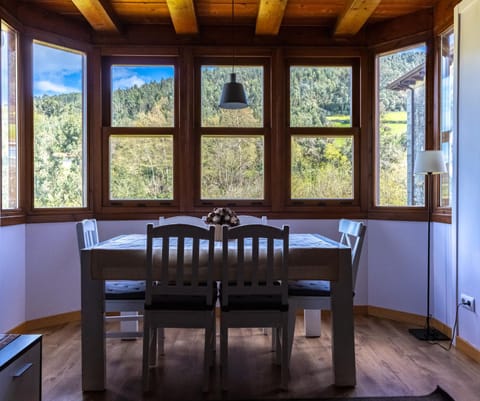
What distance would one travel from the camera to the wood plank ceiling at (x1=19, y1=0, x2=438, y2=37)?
3.56m

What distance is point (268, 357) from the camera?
304cm

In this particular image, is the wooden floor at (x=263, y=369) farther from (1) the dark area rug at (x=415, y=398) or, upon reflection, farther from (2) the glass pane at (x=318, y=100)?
(2) the glass pane at (x=318, y=100)

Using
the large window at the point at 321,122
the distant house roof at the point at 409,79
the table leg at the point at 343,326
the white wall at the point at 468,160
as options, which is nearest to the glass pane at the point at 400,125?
the distant house roof at the point at 409,79

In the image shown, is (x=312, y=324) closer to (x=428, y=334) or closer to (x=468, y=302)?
(x=428, y=334)

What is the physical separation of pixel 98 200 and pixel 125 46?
150cm

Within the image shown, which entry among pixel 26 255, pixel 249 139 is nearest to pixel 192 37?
pixel 249 139

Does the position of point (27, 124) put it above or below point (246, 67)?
below

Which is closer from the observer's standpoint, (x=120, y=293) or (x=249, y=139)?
(x=120, y=293)

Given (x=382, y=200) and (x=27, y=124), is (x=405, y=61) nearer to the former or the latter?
(x=382, y=200)

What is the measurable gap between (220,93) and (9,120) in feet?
6.15

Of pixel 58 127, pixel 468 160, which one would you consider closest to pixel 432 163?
pixel 468 160

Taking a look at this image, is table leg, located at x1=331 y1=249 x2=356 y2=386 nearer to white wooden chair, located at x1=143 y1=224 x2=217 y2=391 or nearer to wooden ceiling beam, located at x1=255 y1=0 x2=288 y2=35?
white wooden chair, located at x1=143 y1=224 x2=217 y2=391

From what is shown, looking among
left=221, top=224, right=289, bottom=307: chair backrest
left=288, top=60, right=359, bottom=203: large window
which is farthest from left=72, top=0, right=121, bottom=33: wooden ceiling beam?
left=221, top=224, right=289, bottom=307: chair backrest

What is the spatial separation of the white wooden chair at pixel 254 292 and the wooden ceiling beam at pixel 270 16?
2.06 metres
